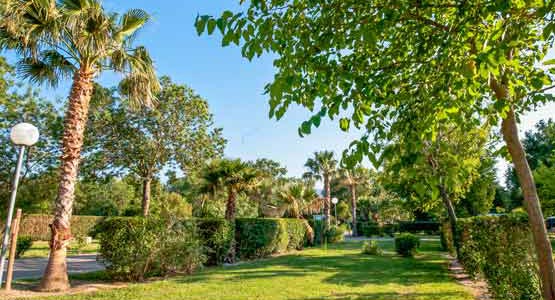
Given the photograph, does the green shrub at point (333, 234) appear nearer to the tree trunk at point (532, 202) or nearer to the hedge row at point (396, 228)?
the hedge row at point (396, 228)

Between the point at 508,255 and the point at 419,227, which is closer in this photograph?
the point at 508,255

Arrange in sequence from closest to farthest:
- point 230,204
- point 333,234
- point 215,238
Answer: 1. point 215,238
2. point 230,204
3. point 333,234

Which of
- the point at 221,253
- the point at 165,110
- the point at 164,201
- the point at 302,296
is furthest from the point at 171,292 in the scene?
the point at 164,201

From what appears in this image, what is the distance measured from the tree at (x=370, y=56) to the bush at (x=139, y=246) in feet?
25.8

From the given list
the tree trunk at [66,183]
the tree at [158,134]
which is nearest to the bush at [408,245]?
the tree at [158,134]

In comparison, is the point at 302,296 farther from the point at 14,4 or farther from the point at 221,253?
the point at 14,4

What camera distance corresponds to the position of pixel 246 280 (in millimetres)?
8820

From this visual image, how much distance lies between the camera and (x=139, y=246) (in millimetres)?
9023

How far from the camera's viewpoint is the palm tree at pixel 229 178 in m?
14.9

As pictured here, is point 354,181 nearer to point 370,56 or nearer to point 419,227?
point 419,227

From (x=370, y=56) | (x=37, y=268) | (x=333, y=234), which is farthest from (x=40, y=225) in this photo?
(x=370, y=56)

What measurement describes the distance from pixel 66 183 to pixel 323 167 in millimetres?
26112

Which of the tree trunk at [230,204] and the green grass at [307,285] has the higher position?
the tree trunk at [230,204]

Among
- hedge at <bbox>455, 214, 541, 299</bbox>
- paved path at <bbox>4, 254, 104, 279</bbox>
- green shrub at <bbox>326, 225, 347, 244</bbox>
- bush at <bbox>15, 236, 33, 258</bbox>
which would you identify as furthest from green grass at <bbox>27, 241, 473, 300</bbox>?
green shrub at <bbox>326, 225, 347, 244</bbox>
